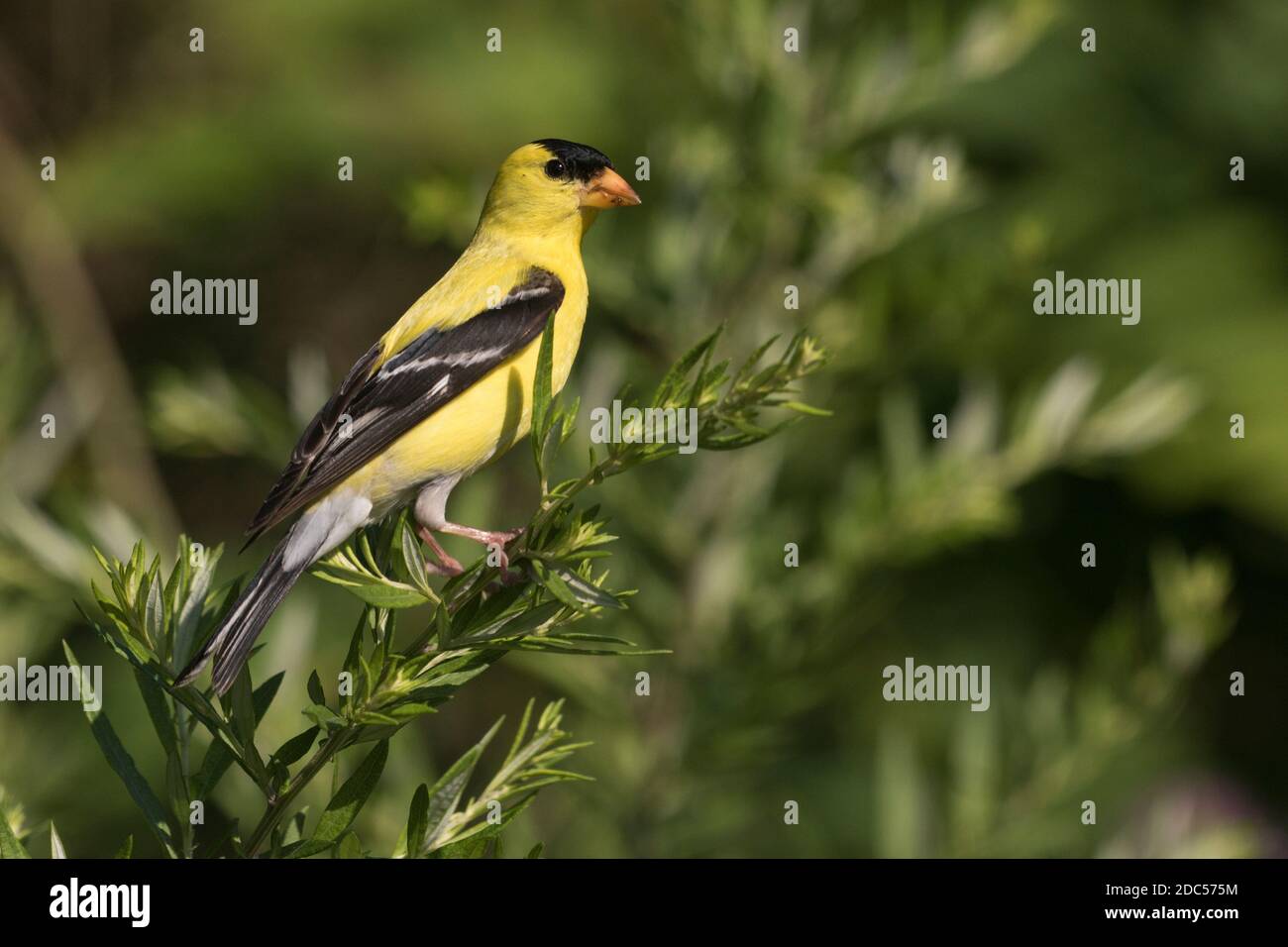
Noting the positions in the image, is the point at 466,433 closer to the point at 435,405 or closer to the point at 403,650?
the point at 435,405

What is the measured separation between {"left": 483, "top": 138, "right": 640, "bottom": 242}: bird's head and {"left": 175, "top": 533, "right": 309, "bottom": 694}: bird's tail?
0.87m

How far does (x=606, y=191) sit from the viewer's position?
249 cm

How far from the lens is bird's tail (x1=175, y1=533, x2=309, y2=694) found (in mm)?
1212

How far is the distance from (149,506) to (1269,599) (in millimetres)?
3273

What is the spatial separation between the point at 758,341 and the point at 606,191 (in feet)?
1.36

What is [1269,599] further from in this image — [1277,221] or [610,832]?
[610,832]

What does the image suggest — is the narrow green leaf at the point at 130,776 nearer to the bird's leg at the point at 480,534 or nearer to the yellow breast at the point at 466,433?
the bird's leg at the point at 480,534

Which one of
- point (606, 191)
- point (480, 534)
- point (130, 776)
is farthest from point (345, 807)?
point (606, 191)

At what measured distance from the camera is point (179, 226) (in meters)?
4.56

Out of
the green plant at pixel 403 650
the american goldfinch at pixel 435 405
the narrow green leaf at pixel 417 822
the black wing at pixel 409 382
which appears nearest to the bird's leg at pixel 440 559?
the american goldfinch at pixel 435 405

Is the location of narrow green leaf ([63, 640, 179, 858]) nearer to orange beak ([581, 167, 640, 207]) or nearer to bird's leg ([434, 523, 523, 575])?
bird's leg ([434, 523, 523, 575])

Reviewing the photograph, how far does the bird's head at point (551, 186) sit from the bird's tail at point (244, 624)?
2.86 feet

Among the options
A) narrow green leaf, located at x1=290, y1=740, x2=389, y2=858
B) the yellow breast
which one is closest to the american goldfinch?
the yellow breast
